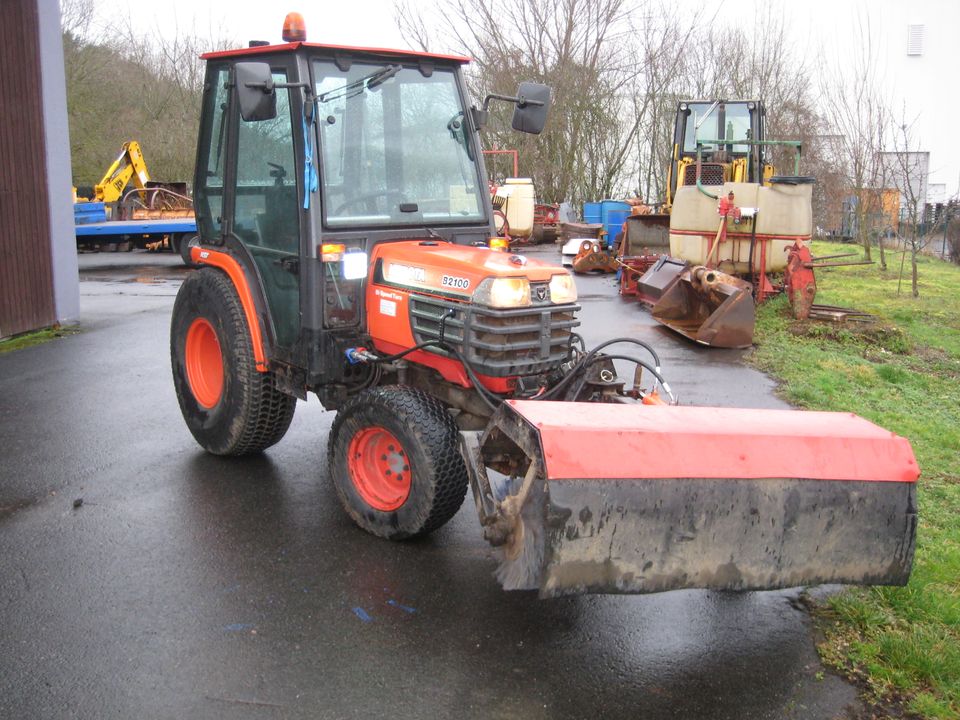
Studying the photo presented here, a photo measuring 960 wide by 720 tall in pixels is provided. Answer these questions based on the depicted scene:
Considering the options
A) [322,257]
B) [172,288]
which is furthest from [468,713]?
[172,288]

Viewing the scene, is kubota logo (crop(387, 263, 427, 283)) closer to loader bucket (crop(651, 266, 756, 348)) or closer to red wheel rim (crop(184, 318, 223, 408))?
red wheel rim (crop(184, 318, 223, 408))

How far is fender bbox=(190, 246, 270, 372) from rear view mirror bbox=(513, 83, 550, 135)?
186 cm

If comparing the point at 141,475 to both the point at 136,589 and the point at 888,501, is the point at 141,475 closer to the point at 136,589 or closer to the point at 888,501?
the point at 136,589

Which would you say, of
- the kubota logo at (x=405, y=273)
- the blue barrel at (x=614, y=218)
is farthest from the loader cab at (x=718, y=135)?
the kubota logo at (x=405, y=273)

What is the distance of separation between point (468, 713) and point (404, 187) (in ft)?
9.64

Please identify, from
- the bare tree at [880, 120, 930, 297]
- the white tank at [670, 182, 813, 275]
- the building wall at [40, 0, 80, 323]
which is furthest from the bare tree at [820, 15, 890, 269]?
the building wall at [40, 0, 80, 323]

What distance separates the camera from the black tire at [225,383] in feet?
18.4

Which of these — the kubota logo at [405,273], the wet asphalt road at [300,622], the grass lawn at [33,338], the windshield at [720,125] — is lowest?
the wet asphalt road at [300,622]

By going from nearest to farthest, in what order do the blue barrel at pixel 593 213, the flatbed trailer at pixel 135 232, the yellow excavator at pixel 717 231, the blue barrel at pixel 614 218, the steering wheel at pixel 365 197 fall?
the steering wheel at pixel 365 197 < the yellow excavator at pixel 717 231 < the flatbed trailer at pixel 135 232 < the blue barrel at pixel 614 218 < the blue barrel at pixel 593 213

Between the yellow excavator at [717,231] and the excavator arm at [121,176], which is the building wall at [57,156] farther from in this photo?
the excavator arm at [121,176]

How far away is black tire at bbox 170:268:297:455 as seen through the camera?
5.59 meters

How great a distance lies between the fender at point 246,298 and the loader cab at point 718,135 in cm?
1151

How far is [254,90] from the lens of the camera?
4.48 meters

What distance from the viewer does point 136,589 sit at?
4348 mm
